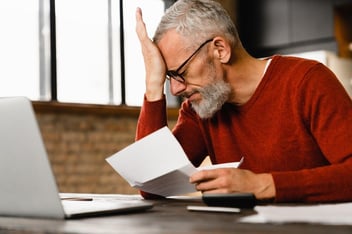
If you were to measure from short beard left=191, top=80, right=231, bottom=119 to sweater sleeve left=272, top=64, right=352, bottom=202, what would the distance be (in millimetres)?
251

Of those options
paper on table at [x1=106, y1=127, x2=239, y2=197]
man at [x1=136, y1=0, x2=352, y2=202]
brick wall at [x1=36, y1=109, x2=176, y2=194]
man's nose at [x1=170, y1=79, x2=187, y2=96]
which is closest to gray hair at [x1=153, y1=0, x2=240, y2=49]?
man at [x1=136, y1=0, x2=352, y2=202]

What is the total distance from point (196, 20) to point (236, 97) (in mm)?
282

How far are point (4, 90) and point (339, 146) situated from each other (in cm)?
347

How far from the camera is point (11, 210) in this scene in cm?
110

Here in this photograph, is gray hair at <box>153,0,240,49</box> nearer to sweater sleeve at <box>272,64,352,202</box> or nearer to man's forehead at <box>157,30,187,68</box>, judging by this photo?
man's forehead at <box>157,30,187,68</box>

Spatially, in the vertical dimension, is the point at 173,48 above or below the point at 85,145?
above

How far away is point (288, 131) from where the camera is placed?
5.69ft

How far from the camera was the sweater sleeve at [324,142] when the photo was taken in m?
1.36

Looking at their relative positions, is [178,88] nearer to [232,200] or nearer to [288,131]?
[288,131]

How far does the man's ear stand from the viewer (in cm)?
184

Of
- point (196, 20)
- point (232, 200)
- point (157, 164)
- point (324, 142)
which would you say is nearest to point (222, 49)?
point (196, 20)

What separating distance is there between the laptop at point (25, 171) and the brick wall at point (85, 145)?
142 inches

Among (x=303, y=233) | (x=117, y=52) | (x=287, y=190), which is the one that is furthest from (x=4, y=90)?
(x=303, y=233)

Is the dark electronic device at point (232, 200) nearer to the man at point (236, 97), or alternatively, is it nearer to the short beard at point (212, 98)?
the man at point (236, 97)
